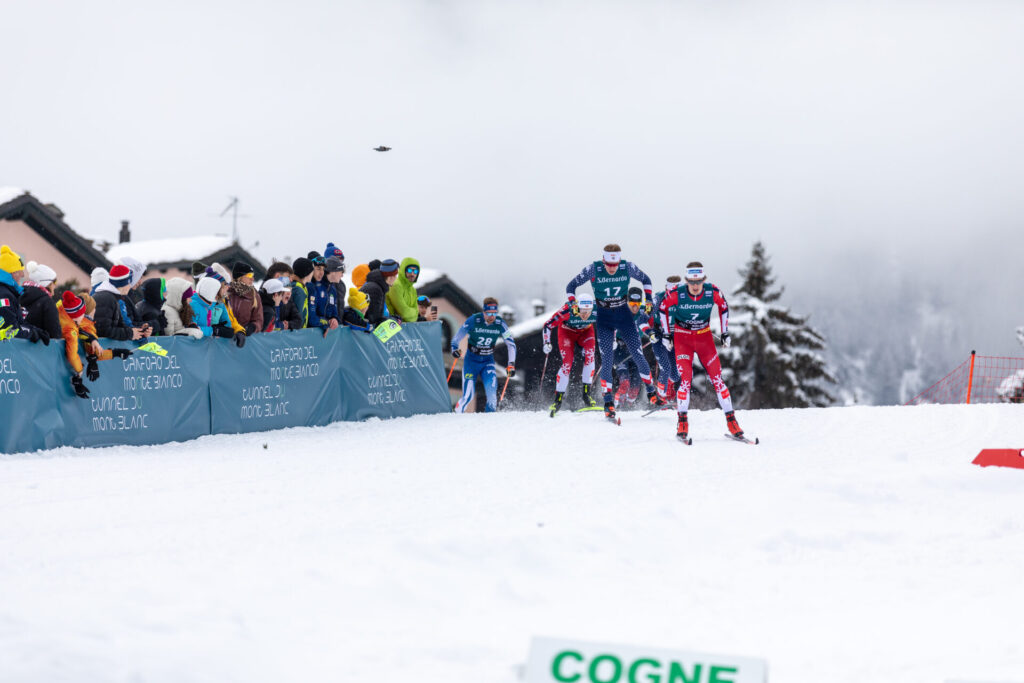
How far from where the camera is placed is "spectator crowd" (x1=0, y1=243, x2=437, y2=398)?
33.6ft

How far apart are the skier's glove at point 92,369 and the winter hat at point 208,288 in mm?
1448

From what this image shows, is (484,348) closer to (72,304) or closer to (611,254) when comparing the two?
(611,254)

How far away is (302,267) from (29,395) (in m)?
3.77

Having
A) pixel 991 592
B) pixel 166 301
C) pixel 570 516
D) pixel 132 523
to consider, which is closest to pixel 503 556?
pixel 570 516

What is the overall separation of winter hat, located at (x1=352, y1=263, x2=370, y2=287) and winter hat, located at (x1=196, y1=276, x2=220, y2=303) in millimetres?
3206

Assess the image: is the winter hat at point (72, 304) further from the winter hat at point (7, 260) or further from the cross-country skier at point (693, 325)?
the cross-country skier at point (693, 325)

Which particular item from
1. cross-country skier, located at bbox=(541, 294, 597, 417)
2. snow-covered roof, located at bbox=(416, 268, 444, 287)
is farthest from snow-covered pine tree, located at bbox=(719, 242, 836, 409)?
cross-country skier, located at bbox=(541, 294, 597, 417)

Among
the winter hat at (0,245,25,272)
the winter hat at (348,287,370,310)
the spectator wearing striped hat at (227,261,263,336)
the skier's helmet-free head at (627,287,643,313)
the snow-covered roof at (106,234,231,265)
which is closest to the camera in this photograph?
the winter hat at (0,245,25,272)

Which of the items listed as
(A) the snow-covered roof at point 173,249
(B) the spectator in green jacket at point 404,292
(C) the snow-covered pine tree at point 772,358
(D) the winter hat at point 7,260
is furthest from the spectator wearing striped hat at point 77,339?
(C) the snow-covered pine tree at point 772,358

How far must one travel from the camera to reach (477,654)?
5113mm

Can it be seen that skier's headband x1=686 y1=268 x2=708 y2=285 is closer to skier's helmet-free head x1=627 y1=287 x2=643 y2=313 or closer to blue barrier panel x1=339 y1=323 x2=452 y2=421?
skier's helmet-free head x1=627 y1=287 x2=643 y2=313

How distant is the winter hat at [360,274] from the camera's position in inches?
580

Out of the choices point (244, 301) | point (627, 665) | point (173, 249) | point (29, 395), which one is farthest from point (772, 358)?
point (627, 665)

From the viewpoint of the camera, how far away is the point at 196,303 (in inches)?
460
